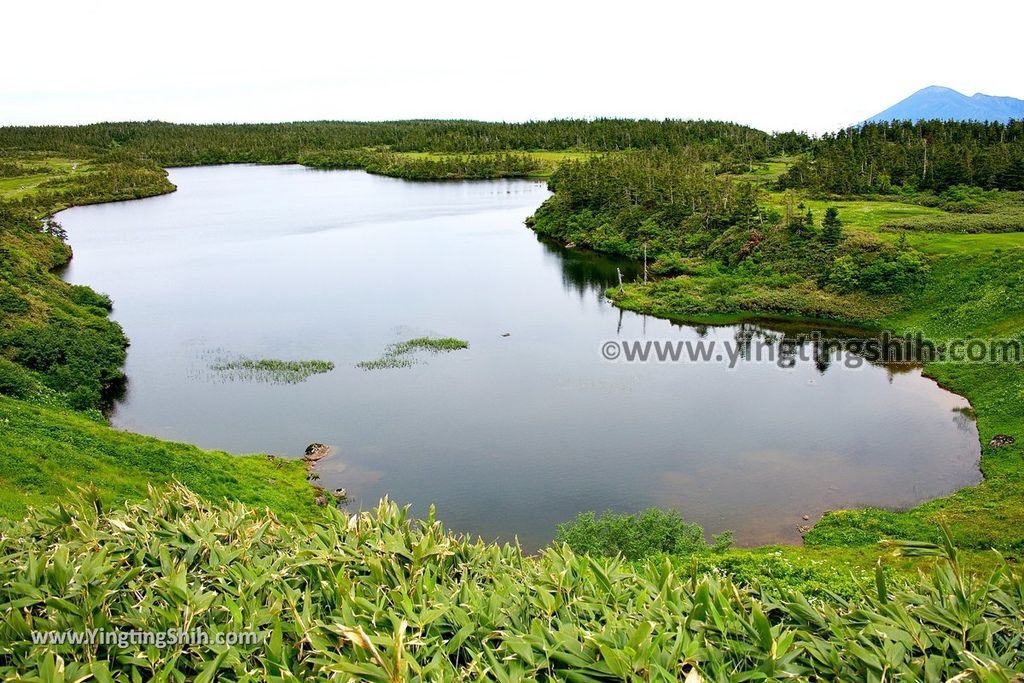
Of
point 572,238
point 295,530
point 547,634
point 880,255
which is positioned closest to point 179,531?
point 295,530

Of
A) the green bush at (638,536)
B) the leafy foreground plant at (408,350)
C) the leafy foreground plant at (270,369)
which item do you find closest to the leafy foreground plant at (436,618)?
the green bush at (638,536)

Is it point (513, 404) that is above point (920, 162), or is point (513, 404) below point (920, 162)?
below

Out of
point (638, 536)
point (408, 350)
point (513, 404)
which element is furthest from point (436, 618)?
point (408, 350)

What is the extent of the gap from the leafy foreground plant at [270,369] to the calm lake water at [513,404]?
74cm

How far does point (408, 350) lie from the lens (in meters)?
41.2

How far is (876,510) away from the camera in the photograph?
23469mm

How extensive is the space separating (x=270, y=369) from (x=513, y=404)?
1362 centimetres

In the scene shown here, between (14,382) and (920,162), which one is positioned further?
(920,162)

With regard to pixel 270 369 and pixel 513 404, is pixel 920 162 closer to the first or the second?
pixel 513 404

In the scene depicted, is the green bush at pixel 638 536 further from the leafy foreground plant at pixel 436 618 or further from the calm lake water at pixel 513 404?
the leafy foreground plant at pixel 436 618

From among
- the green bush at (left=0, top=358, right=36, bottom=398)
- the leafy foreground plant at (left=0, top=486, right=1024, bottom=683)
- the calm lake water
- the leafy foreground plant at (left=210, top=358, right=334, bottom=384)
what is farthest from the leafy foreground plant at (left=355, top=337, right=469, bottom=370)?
the leafy foreground plant at (left=0, top=486, right=1024, bottom=683)

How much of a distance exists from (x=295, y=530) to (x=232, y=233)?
79381 millimetres

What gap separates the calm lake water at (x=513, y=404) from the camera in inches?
1007

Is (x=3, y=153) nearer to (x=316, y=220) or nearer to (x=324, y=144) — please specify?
(x=324, y=144)
